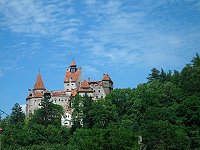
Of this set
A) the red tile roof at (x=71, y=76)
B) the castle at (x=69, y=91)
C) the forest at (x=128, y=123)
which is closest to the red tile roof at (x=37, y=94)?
the castle at (x=69, y=91)

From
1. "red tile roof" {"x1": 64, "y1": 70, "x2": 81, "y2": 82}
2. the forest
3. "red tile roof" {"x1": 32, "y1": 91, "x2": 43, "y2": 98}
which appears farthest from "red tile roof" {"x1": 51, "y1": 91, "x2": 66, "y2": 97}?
the forest

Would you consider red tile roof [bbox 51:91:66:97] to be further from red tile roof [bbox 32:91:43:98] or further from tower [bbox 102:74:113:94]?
tower [bbox 102:74:113:94]

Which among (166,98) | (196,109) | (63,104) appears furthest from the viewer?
(63,104)

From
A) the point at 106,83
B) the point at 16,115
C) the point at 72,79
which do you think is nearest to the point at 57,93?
the point at 72,79

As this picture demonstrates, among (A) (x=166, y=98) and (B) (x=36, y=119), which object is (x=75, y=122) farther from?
(A) (x=166, y=98)

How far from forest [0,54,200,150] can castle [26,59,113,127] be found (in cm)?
1141

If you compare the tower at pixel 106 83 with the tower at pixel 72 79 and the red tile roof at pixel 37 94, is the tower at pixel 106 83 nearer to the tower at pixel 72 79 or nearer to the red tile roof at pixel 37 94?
the tower at pixel 72 79

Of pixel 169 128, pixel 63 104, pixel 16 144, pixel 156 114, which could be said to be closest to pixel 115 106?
pixel 156 114

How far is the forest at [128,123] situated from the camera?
4853 centimetres

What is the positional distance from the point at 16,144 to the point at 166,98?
24931 millimetres

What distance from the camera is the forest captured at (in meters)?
48.5

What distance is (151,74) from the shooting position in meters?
91.2

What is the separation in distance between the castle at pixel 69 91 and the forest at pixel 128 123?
11409mm

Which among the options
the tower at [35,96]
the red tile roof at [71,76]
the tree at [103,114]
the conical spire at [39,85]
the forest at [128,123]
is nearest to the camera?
the forest at [128,123]
